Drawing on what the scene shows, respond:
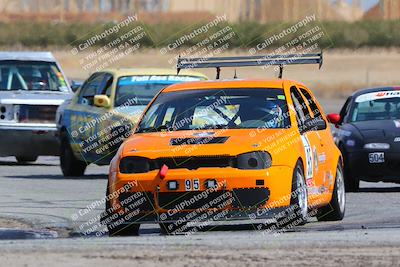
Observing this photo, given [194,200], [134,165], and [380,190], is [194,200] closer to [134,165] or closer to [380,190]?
[134,165]

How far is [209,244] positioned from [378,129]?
→ 7.99 metres

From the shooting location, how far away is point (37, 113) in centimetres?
2244

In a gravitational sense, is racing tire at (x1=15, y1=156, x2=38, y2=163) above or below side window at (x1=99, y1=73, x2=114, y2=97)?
below

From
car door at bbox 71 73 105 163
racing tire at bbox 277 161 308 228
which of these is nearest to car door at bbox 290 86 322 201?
racing tire at bbox 277 161 308 228

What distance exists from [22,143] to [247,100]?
357 inches

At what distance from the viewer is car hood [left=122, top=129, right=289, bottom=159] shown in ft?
41.2

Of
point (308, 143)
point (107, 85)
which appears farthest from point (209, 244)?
point (107, 85)

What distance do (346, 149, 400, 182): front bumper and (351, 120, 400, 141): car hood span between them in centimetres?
21

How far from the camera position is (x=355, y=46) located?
57.9m

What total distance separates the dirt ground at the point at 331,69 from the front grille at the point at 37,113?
84.6 ft

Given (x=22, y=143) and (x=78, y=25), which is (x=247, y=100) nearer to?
(x=22, y=143)

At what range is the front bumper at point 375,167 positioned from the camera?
17.9 meters

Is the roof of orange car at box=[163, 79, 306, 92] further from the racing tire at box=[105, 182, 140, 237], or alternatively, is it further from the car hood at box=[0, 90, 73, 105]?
the car hood at box=[0, 90, 73, 105]

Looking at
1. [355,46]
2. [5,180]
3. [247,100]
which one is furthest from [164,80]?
[355,46]
